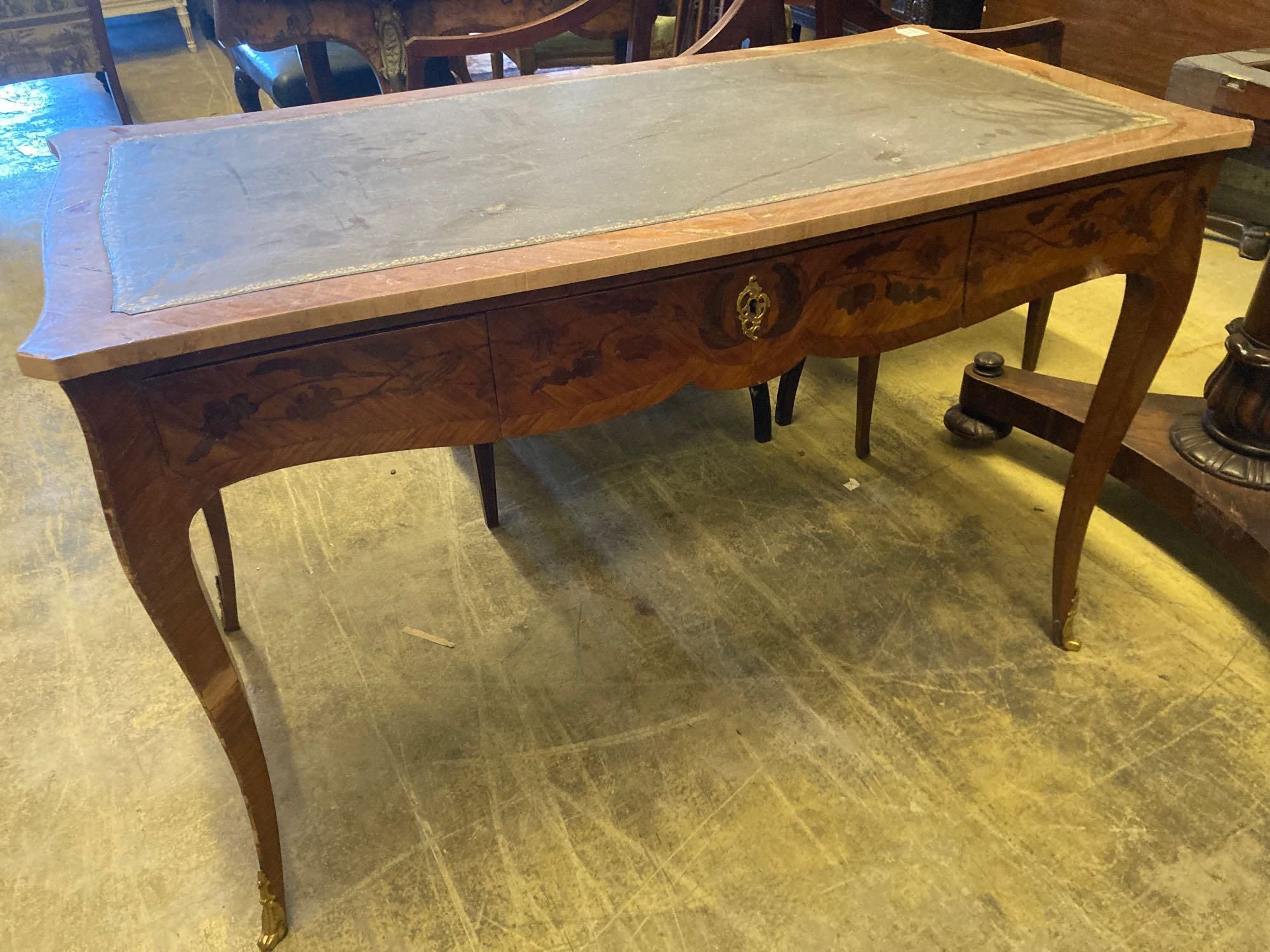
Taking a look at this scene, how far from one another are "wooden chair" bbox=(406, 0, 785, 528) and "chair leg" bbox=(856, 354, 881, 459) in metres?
0.19

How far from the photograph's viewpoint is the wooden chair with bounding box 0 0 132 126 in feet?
10.7

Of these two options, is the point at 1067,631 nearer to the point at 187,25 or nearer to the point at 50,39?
the point at 50,39

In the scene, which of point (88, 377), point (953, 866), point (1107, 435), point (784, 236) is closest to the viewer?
point (88, 377)

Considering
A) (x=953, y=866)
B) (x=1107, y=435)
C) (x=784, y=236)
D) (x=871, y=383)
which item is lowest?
(x=953, y=866)

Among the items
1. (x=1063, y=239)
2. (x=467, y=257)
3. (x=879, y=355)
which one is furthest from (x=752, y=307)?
(x=879, y=355)

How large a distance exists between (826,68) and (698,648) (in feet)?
3.00

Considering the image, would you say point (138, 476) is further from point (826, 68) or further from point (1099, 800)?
point (1099, 800)

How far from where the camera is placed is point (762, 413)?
1.91 metres

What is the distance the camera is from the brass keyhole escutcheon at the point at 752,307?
94 centimetres

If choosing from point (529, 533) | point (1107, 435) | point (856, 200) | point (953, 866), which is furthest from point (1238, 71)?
point (529, 533)

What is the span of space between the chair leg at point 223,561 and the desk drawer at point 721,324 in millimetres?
723

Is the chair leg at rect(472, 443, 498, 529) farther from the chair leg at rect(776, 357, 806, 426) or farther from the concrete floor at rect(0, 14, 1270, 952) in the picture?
the chair leg at rect(776, 357, 806, 426)

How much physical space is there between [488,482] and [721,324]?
0.82m

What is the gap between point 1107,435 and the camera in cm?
129
